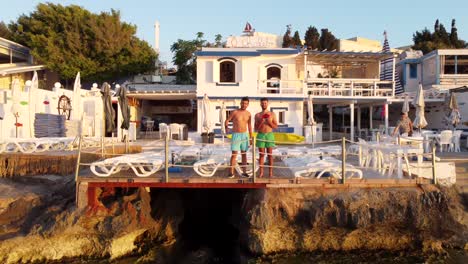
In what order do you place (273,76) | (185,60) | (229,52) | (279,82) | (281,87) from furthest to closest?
1. (185,60)
2. (273,76)
3. (281,87)
4. (279,82)
5. (229,52)

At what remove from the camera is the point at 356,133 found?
22.9 meters

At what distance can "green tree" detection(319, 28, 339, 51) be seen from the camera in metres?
39.5

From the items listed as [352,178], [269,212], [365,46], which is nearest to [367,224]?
[352,178]

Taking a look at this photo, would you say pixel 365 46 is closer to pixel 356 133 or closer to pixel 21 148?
pixel 356 133

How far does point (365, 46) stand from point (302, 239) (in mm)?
40457

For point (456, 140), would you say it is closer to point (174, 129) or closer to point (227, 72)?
point (227, 72)

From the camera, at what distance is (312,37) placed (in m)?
40.2

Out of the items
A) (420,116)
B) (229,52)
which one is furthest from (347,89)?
(229,52)

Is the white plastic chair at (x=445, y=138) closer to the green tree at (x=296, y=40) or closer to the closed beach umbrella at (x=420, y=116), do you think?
the closed beach umbrella at (x=420, y=116)

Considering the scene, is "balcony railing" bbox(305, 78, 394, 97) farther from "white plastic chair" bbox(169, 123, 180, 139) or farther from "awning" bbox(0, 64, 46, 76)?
"awning" bbox(0, 64, 46, 76)

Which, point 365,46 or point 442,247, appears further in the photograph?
point 365,46

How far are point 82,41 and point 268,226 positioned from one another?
2705cm

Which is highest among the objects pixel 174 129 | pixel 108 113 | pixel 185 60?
pixel 185 60

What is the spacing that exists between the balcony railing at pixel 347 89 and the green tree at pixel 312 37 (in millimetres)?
18990
